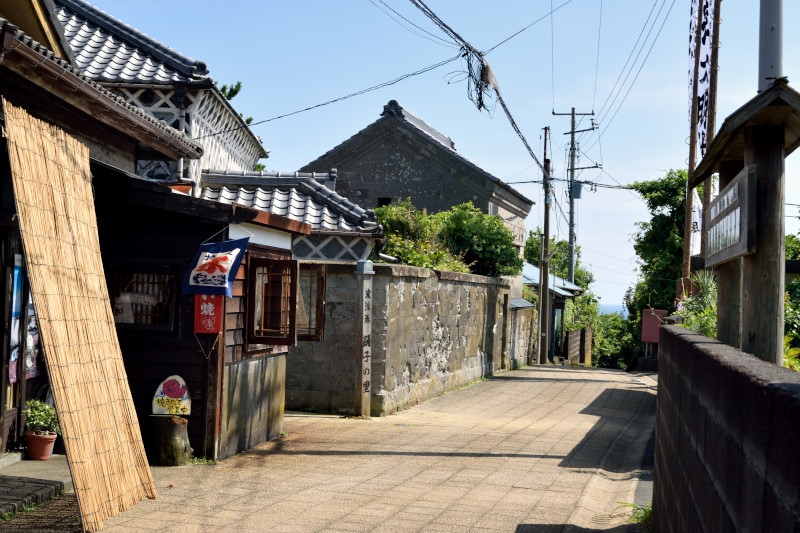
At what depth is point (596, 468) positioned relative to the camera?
30.0ft

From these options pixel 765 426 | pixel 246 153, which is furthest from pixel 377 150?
pixel 765 426

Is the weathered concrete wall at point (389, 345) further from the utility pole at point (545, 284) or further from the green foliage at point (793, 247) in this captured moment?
the utility pole at point (545, 284)

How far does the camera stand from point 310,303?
11391 mm

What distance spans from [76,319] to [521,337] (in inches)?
915

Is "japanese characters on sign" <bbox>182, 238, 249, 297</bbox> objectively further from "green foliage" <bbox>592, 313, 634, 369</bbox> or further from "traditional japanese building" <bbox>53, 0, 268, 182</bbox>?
"green foliage" <bbox>592, 313, 634, 369</bbox>

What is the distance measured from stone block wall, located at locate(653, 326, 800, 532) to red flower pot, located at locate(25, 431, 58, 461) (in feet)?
20.0

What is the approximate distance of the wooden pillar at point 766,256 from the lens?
4.41m

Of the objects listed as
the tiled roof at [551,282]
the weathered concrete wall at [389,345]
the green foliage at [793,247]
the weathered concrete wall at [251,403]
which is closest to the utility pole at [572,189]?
the tiled roof at [551,282]

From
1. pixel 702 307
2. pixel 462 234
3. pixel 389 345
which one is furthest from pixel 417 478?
A: pixel 462 234

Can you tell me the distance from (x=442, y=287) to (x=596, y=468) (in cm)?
789

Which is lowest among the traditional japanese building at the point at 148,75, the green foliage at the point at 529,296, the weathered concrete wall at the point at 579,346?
the weathered concrete wall at the point at 579,346

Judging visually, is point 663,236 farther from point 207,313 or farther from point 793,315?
point 207,313

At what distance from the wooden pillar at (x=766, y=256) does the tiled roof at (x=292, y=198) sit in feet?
35.6

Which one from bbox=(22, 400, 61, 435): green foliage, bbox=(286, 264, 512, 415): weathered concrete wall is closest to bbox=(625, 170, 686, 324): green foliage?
bbox=(286, 264, 512, 415): weathered concrete wall
